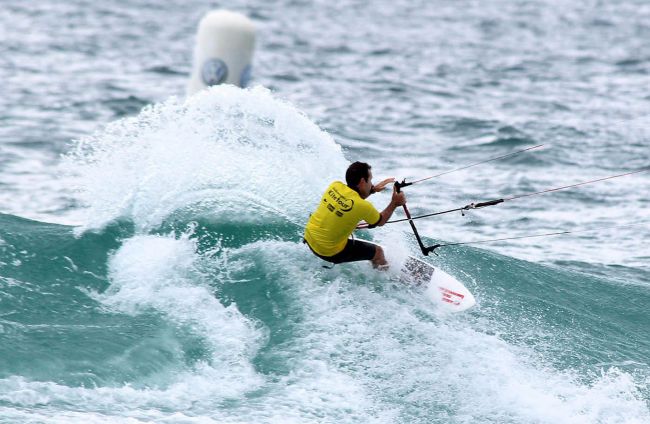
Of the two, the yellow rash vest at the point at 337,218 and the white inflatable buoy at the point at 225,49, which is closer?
the yellow rash vest at the point at 337,218

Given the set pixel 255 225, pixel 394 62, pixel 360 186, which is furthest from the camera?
pixel 394 62

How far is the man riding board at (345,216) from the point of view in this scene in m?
10.2

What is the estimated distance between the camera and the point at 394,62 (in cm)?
3073

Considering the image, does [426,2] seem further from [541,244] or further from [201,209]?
[201,209]

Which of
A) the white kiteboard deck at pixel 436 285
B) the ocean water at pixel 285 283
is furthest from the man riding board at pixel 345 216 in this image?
the white kiteboard deck at pixel 436 285

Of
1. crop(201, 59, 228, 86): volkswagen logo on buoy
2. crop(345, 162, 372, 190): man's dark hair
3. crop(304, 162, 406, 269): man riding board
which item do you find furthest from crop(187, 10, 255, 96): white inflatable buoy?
crop(345, 162, 372, 190): man's dark hair

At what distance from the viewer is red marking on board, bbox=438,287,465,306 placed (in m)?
10.8

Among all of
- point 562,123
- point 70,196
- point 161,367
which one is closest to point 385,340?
point 161,367

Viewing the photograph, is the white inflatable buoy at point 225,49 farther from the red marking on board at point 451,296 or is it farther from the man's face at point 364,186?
the red marking on board at point 451,296

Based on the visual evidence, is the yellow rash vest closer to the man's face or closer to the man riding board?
the man riding board

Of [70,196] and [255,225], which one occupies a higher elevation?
[255,225]

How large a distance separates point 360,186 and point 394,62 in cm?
2091

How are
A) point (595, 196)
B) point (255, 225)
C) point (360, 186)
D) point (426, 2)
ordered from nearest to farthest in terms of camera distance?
point (360, 186), point (255, 225), point (595, 196), point (426, 2)

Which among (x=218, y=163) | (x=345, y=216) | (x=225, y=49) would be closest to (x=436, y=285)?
(x=345, y=216)
